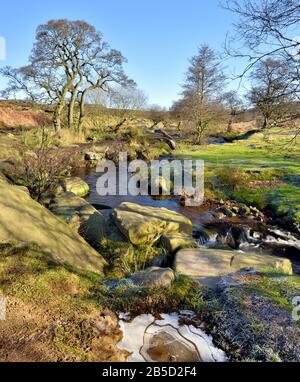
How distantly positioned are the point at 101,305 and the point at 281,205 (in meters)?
8.19

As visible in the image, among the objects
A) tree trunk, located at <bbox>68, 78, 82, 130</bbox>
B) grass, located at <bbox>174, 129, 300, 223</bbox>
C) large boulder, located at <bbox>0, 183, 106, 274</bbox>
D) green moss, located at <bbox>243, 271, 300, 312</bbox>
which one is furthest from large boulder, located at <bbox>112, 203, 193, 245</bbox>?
tree trunk, located at <bbox>68, 78, 82, 130</bbox>

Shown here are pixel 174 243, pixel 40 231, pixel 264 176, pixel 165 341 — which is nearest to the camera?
pixel 165 341

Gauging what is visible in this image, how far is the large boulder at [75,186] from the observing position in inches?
399

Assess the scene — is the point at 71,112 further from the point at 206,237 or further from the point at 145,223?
the point at 145,223

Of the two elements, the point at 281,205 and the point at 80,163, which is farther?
the point at 80,163

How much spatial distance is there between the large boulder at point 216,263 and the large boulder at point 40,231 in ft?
4.64

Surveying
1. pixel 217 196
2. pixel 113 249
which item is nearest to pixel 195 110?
pixel 217 196

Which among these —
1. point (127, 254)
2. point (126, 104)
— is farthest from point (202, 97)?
point (127, 254)

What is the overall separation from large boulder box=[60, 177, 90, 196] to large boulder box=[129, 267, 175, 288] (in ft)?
23.1

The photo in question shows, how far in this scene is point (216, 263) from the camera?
4.57 metres

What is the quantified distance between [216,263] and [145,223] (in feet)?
6.11

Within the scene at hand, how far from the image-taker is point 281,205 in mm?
9281
